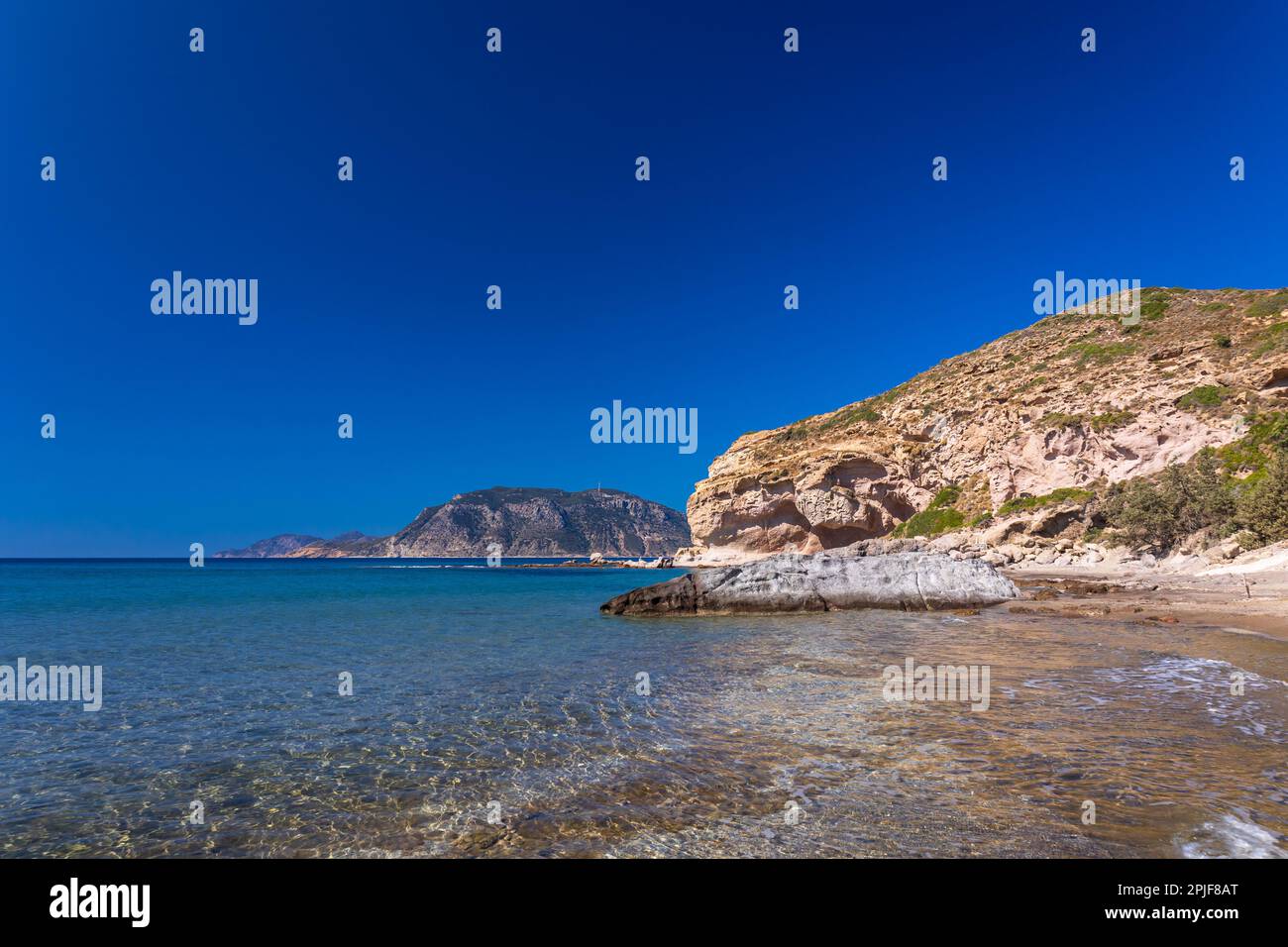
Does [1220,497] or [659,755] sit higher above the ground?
[1220,497]

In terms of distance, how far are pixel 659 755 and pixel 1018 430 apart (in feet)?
210

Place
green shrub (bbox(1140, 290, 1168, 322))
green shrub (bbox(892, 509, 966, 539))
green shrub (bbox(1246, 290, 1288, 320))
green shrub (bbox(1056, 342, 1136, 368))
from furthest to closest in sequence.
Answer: green shrub (bbox(1140, 290, 1168, 322)) < green shrub (bbox(892, 509, 966, 539)) < green shrub (bbox(1056, 342, 1136, 368)) < green shrub (bbox(1246, 290, 1288, 320))

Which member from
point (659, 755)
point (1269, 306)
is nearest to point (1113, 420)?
point (1269, 306)

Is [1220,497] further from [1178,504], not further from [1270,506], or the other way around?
[1270,506]

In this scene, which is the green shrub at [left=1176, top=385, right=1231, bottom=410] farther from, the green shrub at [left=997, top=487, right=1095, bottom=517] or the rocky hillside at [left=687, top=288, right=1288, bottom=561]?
the green shrub at [left=997, top=487, right=1095, bottom=517]

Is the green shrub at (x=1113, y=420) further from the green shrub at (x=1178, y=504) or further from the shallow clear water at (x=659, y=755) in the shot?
the shallow clear water at (x=659, y=755)

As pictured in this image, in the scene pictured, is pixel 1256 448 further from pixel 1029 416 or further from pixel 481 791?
pixel 481 791

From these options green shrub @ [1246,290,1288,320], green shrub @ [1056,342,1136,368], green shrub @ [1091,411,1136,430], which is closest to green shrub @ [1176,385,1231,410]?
green shrub @ [1091,411,1136,430]

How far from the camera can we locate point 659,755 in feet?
27.7

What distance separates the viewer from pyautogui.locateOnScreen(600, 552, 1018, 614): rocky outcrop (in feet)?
92.0

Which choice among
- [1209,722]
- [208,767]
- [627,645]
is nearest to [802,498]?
[627,645]

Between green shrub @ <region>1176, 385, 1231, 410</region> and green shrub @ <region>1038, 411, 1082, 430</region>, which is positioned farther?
green shrub @ <region>1038, 411, 1082, 430</region>

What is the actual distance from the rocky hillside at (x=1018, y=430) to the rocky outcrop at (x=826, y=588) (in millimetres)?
27855

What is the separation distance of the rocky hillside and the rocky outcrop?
27.9 metres
